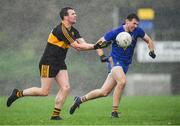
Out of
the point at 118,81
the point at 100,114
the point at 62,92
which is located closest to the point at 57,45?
the point at 62,92

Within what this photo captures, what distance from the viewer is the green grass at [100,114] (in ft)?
39.4

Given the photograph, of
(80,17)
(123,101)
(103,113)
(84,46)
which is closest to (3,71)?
(80,17)

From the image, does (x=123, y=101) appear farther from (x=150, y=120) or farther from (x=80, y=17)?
(x=150, y=120)

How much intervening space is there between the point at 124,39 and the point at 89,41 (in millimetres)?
9268

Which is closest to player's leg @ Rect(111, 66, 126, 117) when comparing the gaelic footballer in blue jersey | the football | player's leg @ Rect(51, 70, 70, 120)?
the gaelic footballer in blue jersey

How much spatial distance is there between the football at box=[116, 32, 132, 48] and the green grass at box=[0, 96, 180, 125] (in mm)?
1156

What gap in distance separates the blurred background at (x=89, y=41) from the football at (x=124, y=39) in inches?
293

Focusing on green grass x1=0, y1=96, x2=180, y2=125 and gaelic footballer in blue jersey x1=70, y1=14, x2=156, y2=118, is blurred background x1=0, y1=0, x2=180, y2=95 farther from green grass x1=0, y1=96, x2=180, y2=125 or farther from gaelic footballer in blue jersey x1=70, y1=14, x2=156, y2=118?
gaelic footballer in blue jersey x1=70, y1=14, x2=156, y2=118

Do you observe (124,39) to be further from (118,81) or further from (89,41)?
(89,41)

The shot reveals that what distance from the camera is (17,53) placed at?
2158 centimetres

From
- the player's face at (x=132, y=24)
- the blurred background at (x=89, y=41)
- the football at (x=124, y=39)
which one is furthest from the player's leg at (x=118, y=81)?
the blurred background at (x=89, y=41)

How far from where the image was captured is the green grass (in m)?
12.0

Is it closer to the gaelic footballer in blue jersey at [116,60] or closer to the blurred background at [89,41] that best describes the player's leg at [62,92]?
the gaelic footballer in blue jersey at [116,60]

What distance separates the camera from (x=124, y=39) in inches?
495
